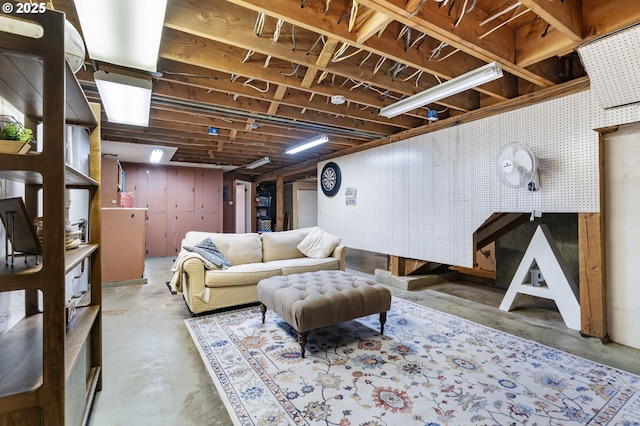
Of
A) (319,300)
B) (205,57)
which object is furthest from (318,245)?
(205,57)

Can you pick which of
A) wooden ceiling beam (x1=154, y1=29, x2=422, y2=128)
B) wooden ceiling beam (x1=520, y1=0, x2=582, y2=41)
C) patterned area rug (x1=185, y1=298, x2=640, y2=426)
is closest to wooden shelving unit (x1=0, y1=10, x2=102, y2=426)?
patterned area rug (x1=185, y1=298, x2=640, y2=426)

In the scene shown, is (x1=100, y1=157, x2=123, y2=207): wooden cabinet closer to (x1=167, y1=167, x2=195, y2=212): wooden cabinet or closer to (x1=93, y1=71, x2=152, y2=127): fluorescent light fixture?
(x1=93, y1=71, x2=152, y2=127): fluorescent light fixture

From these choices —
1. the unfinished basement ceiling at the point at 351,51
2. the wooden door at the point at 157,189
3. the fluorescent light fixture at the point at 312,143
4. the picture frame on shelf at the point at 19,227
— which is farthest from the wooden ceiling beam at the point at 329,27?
the wooden door at the point at 157,189

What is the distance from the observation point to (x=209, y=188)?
26.5 feet

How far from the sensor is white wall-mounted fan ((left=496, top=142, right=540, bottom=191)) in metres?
2.82

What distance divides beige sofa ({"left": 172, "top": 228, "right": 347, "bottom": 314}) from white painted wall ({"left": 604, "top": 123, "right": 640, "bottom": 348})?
275 cm

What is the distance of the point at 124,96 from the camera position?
105 inches

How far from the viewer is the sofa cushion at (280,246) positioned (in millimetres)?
4016

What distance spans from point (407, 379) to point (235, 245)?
8.37 ft

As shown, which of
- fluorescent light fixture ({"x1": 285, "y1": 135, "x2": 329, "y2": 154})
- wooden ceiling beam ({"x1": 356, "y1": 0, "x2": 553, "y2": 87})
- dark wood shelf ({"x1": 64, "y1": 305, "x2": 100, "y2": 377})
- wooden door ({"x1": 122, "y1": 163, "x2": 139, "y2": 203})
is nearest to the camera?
dark wood shelf ({"x1": 64, "y1": 305, "x2": 100, "y2": 377})

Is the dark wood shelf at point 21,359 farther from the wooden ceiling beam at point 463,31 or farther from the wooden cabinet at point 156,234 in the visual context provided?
the wooden cabinet at point 156,234

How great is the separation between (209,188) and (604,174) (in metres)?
7.83

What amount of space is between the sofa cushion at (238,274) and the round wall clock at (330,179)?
8.74 ft

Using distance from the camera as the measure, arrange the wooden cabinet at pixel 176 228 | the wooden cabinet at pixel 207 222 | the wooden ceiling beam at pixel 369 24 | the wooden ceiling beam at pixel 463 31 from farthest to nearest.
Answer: the wooden cabinet at pixel 207 222 < the wooden cabinet at pixel 176 228 < the wooden ceiling beam at pixel 369 24 < the wooden ceiling beam at pixel 463 31
